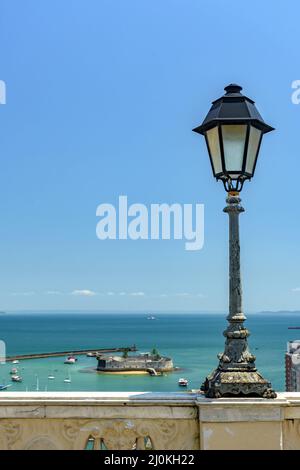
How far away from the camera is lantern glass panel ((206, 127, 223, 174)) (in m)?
5.23

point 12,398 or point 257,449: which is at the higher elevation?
point 12,398

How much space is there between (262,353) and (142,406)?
441 feet

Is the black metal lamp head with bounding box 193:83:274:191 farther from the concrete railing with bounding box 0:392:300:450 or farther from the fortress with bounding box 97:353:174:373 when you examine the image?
the fortress with bounding box 97:353:174:373

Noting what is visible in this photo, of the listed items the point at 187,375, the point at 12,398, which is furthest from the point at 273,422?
the point at 187,375

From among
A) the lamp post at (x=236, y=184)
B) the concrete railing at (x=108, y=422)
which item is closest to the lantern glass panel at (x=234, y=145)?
the lamp post at (x=236, y=184)

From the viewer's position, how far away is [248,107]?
5.29 meters

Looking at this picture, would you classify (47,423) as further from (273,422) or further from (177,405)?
(273,422)

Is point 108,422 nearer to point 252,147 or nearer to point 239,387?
point 239,387

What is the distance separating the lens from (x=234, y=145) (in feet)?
17.1

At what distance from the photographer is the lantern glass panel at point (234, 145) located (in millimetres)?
5176

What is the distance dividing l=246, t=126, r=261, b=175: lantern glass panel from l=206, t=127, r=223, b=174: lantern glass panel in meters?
0.27

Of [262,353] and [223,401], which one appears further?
[262,353]

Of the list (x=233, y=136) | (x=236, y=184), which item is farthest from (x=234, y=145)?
(x=236, y=184)

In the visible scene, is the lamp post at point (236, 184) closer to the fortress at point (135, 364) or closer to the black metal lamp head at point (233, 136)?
the black metal lamp head at point (233, 136)
